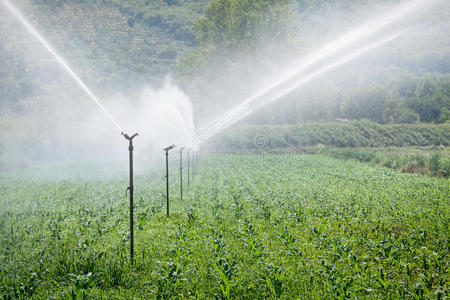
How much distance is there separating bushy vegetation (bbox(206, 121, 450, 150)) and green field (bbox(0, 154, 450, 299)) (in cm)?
3463

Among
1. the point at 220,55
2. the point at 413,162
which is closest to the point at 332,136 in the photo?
the point at 220,55

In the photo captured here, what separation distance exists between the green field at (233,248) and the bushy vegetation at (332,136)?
34631 mm

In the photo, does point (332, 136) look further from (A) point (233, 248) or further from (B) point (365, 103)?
(A) point (233, 248)

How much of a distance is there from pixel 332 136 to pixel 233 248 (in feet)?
161

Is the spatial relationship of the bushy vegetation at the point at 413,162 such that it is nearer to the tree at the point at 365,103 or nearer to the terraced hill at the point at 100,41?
the terraced hill at the point at 100,41

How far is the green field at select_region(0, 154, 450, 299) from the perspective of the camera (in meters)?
5.46

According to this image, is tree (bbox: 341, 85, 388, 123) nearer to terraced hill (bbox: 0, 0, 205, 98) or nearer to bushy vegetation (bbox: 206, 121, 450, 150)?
bushy vegetation (bbox: 206, 121, 450, 150)

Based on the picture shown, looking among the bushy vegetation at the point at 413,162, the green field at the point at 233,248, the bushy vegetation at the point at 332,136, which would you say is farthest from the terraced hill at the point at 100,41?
the green field at the point at 233,248

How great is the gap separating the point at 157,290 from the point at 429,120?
267ft

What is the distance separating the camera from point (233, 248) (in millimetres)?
7391

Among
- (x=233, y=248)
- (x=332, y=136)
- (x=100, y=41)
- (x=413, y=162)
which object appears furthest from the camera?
(x=100, y=41)

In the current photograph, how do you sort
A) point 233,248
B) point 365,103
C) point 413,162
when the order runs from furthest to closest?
point 365,103 → point 413,162 → point 233,248

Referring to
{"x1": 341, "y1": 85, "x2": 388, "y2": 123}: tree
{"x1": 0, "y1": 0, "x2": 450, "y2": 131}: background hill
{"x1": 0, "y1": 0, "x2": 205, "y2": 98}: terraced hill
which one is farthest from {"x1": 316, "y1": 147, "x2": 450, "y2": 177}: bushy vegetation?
{"x1": 341, "y1": 85, "x2": 388, "y2": 123}: tree

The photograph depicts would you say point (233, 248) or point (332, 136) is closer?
point (233, 248)
